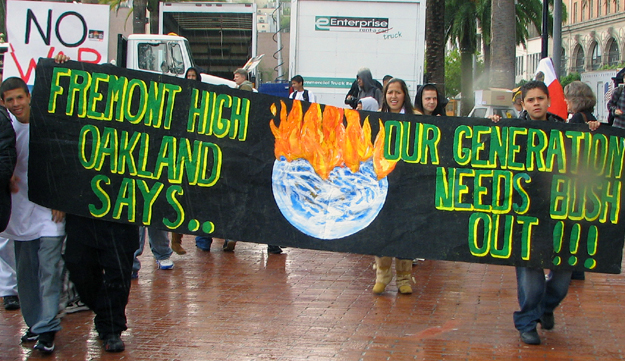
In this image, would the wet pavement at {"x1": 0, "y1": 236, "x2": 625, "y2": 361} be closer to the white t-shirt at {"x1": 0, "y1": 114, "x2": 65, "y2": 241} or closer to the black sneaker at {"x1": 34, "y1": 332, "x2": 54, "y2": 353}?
the black sneaker at {"x1": 34, "y1": 332, "x2": 54, "y2": 353}

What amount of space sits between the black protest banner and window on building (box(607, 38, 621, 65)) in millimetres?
57230

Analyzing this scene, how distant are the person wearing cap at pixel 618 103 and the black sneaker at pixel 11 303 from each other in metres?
6.41

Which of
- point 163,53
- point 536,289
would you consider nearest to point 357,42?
point 163,53

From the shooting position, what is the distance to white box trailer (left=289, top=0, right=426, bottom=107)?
55.1 feet

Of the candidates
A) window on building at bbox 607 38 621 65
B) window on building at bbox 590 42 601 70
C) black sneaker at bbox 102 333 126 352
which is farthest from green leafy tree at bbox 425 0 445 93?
window on building at bbox 590 42 601 70

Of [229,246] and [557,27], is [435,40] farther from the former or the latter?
[229,246]

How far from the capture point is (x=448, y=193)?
5.52 meters

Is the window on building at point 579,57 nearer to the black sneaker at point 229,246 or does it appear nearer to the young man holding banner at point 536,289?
the black sneaker at point 229,246

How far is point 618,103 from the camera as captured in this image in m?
8.76

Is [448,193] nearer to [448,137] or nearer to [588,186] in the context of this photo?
[448,137]

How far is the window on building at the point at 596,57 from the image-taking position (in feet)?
203

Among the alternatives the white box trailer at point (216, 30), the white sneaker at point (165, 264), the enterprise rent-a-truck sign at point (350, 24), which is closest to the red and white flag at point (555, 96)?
the white sneaker at point (165, 264)

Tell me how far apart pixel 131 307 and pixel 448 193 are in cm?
279

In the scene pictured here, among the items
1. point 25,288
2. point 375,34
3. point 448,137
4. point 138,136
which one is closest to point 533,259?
point 448,137
